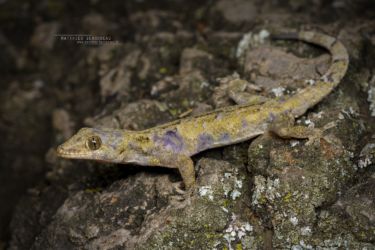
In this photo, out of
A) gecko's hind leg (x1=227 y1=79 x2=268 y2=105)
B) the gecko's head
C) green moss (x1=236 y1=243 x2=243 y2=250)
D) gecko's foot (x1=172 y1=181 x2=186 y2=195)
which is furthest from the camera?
gecko's hind leg (x1=227 y1=79 x2=268 y2=105)

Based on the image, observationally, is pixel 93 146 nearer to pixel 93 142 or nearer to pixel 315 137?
pixel 93 142

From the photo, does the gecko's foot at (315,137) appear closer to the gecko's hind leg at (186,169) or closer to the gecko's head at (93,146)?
the gecko's hind leg at (186,169)

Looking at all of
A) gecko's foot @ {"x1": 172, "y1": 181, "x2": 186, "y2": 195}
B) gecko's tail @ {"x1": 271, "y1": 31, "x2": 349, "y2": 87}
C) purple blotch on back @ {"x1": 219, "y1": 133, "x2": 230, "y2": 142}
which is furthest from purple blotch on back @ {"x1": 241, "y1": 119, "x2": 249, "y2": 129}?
gecko's tail @ {"x1": 271, "y1": 31, "x2": 349, "y2": 87}

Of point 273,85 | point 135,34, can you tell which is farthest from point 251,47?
point 135,34

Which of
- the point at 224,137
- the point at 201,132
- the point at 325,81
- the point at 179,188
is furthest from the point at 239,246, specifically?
the point at 325,81

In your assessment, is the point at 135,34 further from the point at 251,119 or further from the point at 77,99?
the point at 251,119

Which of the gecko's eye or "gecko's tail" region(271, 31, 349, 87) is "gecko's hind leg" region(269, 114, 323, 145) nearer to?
"gecko's tail" region(271, 31, 349, 87)

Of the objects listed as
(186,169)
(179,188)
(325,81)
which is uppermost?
(325,81)
